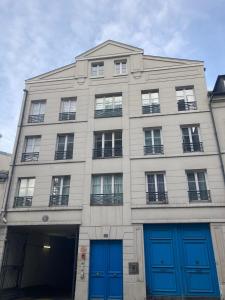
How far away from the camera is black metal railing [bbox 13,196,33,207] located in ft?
46.8

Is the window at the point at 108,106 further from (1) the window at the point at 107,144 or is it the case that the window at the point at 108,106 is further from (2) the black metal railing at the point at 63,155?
(2) the black metal railing at the point at 63,155

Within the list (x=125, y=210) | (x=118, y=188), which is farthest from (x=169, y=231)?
(x=118, y=188)

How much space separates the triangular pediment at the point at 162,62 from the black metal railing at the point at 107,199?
29.2 feet

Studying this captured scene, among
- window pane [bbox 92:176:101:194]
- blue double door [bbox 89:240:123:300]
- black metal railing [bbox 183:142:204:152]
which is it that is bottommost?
blue double door [bbox 89:240:123:300]

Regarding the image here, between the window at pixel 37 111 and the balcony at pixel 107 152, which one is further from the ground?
the window at pixel 37 111

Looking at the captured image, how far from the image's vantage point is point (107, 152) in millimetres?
14875

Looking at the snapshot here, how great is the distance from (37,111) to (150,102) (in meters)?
7.62

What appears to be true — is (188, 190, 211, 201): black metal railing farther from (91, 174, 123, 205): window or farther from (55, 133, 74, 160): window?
(55, 133, 74, 160): window

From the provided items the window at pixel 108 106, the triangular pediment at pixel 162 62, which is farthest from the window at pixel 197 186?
the triangular pediment at pixel 162 62

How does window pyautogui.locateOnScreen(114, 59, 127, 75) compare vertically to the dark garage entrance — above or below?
above

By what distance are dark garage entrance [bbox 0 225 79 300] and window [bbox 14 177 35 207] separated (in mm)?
1433

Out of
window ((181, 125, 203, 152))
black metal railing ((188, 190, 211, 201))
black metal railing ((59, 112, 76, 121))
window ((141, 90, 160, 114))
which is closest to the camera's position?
black metal railing ((188, 190, 211, 201))

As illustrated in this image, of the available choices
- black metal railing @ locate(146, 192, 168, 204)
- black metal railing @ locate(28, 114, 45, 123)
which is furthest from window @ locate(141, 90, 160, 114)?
black metal railing @ locate(28, 114, 45, 123)

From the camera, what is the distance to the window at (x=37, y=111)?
16781 millimetres
